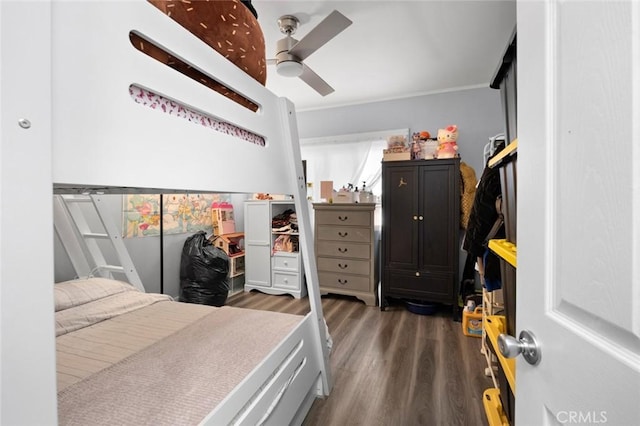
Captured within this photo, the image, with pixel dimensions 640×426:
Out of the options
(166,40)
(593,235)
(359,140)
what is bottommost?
(593,235)

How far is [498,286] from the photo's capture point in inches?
51.4

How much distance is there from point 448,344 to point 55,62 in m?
2.62

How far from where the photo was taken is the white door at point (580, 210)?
339 millimetres

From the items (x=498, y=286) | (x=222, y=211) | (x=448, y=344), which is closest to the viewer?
(x=498, y=286)

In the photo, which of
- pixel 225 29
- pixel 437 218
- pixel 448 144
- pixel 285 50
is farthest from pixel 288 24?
pixel 437 218

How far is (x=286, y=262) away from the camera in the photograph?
3389 mm

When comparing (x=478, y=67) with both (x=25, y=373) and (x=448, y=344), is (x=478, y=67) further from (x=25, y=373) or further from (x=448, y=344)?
(x=25, y=373)

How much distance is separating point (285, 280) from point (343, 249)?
84cm

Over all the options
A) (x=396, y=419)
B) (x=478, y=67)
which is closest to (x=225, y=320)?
(x=396, y=419)

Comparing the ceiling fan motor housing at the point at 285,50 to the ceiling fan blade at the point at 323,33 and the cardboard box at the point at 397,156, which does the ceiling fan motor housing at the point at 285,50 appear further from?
the cardboard box at the point at 397,156

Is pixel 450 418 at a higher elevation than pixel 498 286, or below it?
below

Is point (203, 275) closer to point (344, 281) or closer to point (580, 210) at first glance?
point (344, 281)

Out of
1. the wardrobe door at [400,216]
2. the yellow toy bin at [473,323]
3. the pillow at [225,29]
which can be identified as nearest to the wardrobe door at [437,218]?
the wardrobe door at [400,216]

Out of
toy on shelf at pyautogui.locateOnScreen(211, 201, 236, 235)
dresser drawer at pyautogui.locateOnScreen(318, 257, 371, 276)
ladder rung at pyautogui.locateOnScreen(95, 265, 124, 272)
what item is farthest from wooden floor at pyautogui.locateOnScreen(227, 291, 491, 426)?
ladder rung at pyautogui.locateOnScreen(95, 265, 124, 272)
